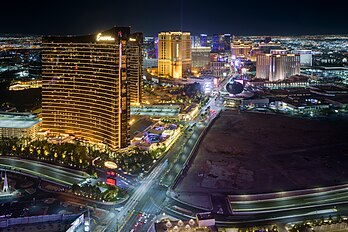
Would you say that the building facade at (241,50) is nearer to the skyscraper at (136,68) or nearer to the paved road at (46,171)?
the skyscraper at (136,68)

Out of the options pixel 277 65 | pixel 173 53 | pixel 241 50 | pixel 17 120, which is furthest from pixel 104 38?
pixel 241 50

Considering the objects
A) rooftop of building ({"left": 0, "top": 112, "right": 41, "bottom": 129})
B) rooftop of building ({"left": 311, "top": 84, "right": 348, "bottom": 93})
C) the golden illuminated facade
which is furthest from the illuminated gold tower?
rooftop of building ({"left": 311, "top": 84, "right": 348, "bottom": 93})

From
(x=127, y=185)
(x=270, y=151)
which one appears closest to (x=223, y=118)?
(x=270, y=151)

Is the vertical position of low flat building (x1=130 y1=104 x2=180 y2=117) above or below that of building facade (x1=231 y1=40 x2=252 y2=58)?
below

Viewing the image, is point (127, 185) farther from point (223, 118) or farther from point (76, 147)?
point (223, 118)

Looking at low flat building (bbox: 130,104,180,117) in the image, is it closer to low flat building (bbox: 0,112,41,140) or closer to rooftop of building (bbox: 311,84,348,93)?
low flat building (bbox: 0,112,41,140)

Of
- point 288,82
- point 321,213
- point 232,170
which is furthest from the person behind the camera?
point 288,82
